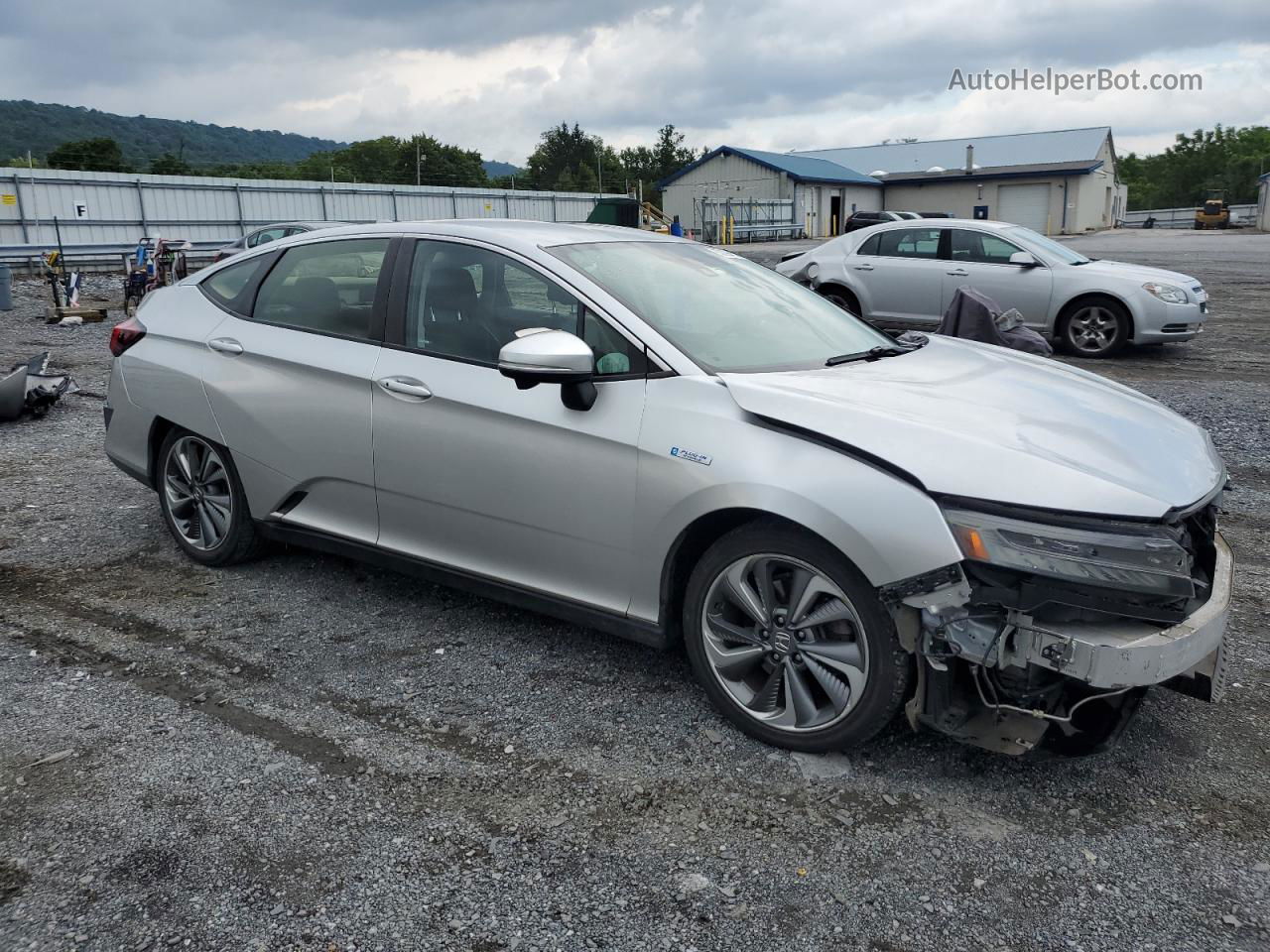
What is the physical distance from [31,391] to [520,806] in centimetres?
765

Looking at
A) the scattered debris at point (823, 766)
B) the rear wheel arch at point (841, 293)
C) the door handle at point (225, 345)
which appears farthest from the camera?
the rear wheel arch at point (841, 293)

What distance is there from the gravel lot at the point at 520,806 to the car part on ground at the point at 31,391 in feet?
16.0

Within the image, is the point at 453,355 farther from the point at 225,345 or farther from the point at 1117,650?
the point at 1117,650

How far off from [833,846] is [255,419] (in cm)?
300

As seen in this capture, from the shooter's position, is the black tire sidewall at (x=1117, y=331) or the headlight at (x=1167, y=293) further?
the black tire sidewall at (x=1117, y=331)

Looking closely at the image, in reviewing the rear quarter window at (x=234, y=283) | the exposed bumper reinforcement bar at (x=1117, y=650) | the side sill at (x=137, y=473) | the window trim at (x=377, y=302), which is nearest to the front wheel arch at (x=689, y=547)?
the exposed bumper reinforcement bar at (x=1117, y=650)

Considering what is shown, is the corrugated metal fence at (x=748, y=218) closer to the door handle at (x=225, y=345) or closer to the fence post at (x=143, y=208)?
the fence post at (x=143, y=208)

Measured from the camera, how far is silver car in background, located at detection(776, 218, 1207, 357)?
11.4 m

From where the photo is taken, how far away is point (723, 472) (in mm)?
3078

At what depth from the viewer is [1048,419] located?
10.3 ft

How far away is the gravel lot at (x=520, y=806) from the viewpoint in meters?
2.47

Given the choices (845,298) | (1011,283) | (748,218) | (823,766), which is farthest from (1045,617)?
(748,218)

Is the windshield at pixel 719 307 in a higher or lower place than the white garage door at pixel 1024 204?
lower

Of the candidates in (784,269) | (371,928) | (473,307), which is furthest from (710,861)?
(784,269)
